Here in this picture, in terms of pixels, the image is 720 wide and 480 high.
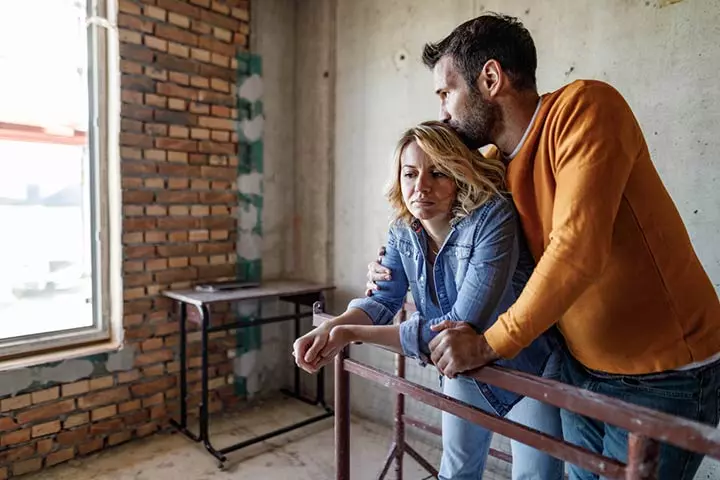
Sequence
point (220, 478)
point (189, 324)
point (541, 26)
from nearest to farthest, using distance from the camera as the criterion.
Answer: point (541, 26) < point (220, 478) < point (189, 324)

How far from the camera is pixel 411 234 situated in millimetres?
1376

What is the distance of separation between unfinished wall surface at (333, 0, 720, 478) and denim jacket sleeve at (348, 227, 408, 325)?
3.85ft

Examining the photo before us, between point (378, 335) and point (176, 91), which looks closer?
point (378, 335)

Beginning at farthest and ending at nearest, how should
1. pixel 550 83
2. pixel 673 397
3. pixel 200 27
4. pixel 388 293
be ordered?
pixel 200 27 < pixel 550 83 < pixel 388 293 < pixel 673 397

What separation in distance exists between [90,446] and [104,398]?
0.82ft

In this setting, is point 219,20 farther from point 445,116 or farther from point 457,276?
point 457,276

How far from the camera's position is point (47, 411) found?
252 cm

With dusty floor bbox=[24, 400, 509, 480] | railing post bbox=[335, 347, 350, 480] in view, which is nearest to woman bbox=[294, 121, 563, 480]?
railing post bbox=[335, 347, 350, 480]

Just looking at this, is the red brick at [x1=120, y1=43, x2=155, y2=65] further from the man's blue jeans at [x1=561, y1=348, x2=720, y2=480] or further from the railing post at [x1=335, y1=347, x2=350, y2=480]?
the man's blue jeans at [x1=561, y1=348, x2=720, y2=480]

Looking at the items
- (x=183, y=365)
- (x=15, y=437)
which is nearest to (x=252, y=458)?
(x=183, y=365)

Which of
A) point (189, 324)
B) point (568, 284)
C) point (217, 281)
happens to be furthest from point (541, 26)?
point (189, 324)

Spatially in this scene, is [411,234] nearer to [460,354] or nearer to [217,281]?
[460,354]

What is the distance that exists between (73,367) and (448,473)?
2144 millimetres

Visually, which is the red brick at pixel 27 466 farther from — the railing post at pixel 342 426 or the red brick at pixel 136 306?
the railing post at pixel 342 426
